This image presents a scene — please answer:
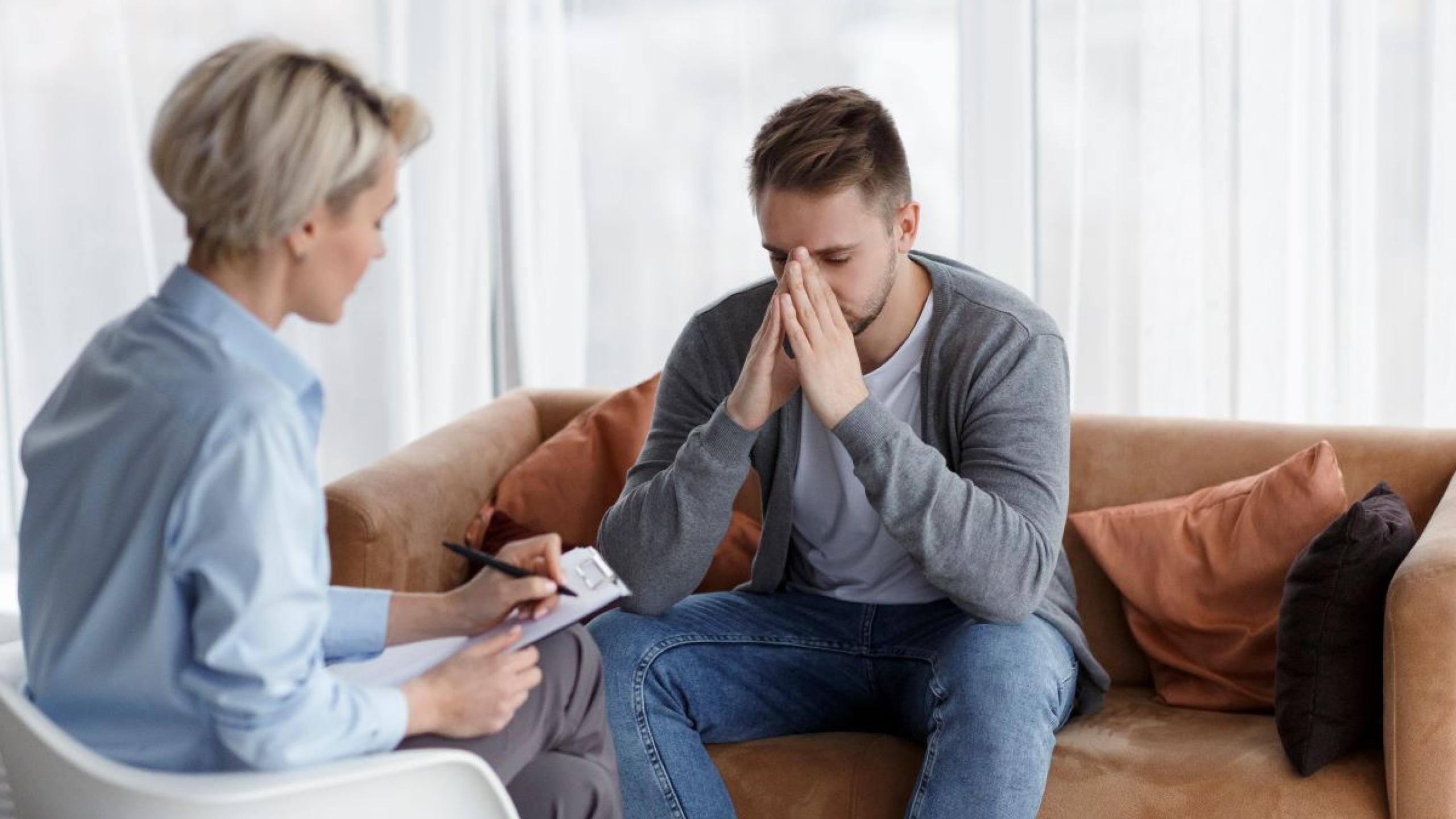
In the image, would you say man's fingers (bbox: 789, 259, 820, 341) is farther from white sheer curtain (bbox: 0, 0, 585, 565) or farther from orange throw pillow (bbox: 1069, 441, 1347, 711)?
Result: white sheer curtain (bbox: 0, 0, 585, 565)

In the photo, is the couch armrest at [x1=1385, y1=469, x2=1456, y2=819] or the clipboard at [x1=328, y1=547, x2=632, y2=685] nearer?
the clipboard at [x1=328, y1=547, x2=632, y2=685]

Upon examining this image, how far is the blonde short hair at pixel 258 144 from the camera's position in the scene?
1.24 metres

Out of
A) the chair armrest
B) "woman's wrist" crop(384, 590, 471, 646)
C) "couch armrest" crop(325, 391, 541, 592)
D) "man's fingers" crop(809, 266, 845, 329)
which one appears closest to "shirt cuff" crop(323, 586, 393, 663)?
"woman's wrist" crop(384, 590, 471, 646)

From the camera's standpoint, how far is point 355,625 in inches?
62.1

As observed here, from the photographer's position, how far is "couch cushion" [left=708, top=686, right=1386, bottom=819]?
1.89m

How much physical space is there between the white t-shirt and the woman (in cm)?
85

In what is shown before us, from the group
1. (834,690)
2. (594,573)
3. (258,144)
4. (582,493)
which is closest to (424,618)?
(594,573)

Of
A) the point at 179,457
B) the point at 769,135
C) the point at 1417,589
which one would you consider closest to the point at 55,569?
the point at 179,457

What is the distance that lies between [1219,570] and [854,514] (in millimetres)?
559

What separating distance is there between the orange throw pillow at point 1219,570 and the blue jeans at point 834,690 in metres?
0.26

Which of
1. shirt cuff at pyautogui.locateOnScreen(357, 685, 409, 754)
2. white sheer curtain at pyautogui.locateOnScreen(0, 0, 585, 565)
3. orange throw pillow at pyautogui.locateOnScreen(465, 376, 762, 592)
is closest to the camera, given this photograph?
shirt cuff at pyautogui.locateOnScreen(357, 685, 409, 754)

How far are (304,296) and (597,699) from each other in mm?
559

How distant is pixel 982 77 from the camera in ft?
9.91

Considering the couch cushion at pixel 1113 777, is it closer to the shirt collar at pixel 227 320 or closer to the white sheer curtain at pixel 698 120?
the shirt collar at pixel 227 320
